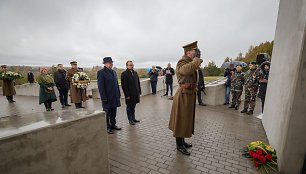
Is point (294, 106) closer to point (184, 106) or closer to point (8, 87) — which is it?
point (184, 106)

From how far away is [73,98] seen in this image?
700 centimetres

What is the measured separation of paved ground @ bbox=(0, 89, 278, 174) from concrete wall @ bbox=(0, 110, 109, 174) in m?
0.84

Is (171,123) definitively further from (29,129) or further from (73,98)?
(73,98)

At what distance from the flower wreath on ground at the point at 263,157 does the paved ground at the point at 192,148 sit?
0.46ft

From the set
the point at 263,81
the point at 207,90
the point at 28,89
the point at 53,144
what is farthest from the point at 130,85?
the point at 28,89

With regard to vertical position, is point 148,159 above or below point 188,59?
below

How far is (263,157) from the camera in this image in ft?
10.3

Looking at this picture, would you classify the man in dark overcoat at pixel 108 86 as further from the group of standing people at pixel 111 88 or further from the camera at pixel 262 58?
the camera at pixel 262 58

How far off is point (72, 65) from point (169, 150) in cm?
558

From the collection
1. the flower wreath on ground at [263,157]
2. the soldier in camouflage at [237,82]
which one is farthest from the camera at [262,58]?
the flower wreath on ground at [263,157]

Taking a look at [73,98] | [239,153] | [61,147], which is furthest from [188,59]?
[73,98]

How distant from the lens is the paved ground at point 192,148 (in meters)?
3.09

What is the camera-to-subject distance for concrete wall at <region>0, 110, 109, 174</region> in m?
1.68

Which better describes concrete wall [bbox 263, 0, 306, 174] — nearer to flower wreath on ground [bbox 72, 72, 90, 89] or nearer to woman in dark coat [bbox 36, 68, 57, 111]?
flower wreath on ground [bbox 72, 72, 90, 89]
